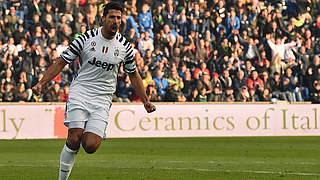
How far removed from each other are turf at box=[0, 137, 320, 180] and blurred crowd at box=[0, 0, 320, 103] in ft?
7.21

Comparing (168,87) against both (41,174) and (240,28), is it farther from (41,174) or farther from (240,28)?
(41,174)

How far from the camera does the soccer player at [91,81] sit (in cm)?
846

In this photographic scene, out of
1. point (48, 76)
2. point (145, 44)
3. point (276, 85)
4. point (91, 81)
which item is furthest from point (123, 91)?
point (48, 76)

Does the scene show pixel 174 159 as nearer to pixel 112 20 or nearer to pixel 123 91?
pixel 112 20

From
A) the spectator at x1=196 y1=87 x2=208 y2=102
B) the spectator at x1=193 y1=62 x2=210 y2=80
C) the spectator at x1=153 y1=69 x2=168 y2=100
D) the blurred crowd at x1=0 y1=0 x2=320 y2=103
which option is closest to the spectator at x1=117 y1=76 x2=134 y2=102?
the blurred crowd at x1=0 y1=0 x2=320 y2=103

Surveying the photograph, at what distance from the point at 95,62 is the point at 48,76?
621 millimetres

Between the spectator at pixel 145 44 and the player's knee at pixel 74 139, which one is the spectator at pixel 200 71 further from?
the player's knee at pixel 74 139

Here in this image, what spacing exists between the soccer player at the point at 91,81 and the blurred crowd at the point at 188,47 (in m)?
12.8

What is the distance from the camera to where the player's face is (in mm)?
8391

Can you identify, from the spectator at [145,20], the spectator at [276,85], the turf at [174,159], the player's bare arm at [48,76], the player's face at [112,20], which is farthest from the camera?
the spectator at [276,85]

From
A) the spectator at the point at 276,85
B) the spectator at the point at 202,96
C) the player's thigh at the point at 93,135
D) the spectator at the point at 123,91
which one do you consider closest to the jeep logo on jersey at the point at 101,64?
the player's thigh at the point at 93,135

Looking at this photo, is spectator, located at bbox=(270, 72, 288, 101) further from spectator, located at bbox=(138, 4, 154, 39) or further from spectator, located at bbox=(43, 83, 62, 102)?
spectator, located at bbox=(43, 83, 62, 102)

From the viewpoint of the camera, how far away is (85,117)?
864 centimetres

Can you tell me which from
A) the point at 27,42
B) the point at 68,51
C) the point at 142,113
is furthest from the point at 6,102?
the point at 68,51
